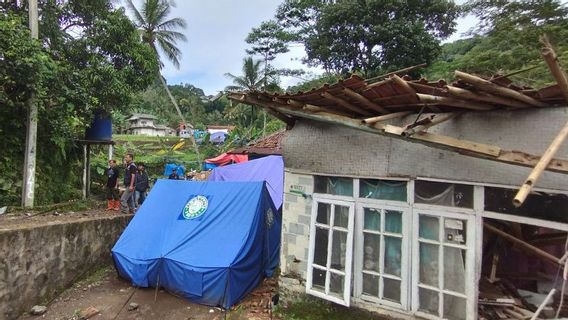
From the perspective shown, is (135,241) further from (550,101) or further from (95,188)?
(550,101)

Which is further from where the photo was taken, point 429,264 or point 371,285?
point 371,285

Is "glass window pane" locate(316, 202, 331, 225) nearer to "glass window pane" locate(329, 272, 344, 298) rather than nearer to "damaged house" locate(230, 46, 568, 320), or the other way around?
"damaged house" locate(230, 46, 568, 320)

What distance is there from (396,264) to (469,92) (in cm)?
225

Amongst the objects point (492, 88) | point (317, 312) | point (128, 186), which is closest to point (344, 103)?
point (492, 88)

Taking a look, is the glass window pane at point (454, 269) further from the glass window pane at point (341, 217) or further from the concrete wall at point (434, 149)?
the glass window pane at point (341, 217)

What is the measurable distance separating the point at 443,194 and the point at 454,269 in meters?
0.83

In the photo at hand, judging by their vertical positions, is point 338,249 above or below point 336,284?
above

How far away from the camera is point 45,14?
30.4ft

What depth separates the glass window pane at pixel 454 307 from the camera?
3.86m

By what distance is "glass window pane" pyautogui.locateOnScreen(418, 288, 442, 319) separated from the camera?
405 cm

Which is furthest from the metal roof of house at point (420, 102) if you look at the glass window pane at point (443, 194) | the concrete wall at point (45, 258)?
the concrete wall at point (45, 258)

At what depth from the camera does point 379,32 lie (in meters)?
17.6

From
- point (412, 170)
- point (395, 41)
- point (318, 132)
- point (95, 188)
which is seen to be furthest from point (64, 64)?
point (395, 41)

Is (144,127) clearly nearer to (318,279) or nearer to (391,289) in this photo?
(318,279)
